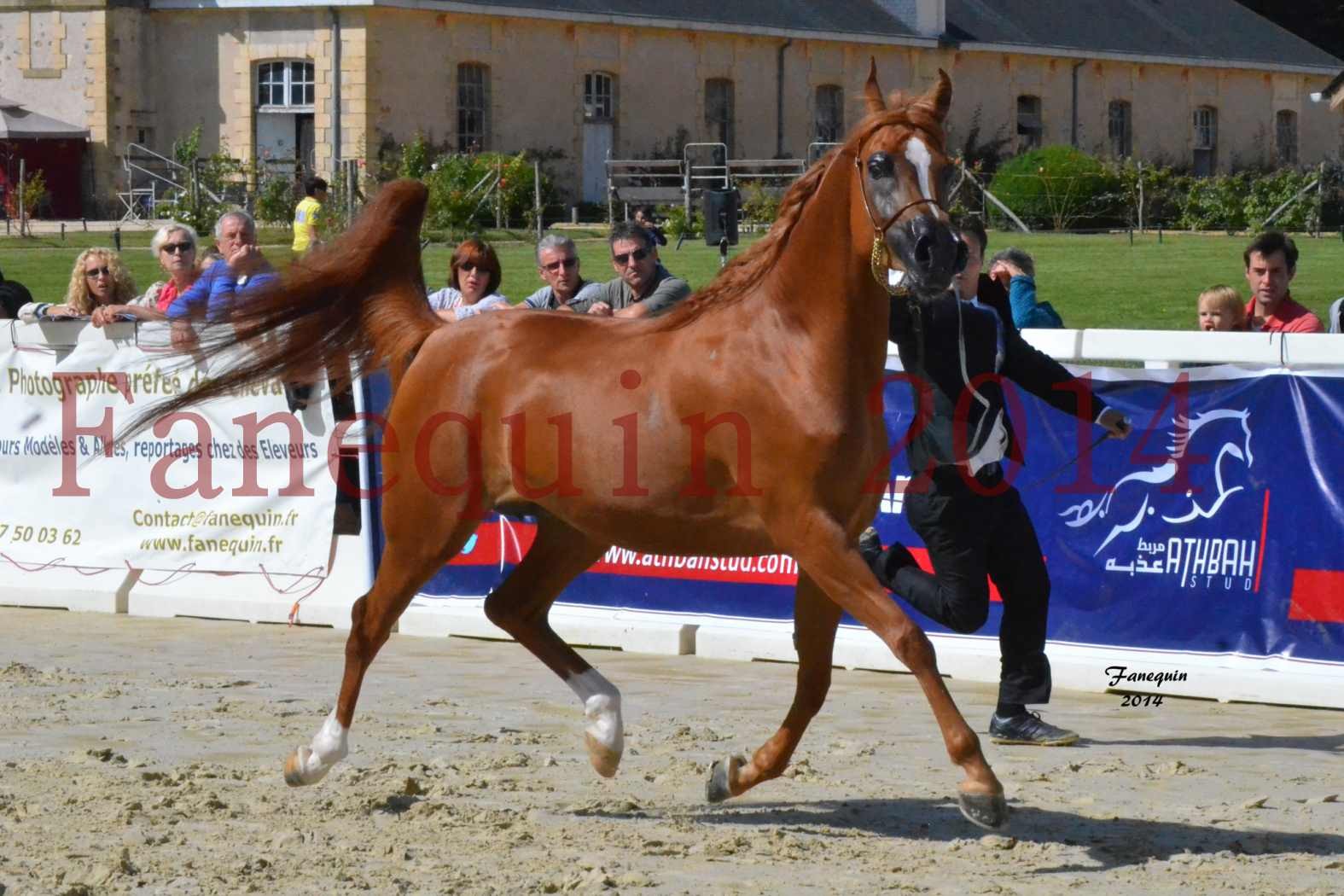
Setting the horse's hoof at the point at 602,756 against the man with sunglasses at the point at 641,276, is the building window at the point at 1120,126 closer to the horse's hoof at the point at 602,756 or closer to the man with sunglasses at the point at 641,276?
the man with sunglasses at the point at 641,276

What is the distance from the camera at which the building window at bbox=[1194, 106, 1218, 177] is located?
194ft

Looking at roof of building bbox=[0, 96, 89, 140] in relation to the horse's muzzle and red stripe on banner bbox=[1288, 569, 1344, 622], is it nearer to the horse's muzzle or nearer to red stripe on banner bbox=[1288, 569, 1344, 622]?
red stripe on banner bbox=[1288, 569, 1344, 622]

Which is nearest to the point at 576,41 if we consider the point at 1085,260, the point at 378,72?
the point at 378,72

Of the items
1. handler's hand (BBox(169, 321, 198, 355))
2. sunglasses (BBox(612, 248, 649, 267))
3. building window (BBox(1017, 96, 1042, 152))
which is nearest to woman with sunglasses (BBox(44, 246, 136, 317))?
sunglasses (BBox(612, 248, 649, 267))

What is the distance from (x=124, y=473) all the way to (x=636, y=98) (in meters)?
35.5

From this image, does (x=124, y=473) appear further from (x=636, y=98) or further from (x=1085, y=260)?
(x=636, y=98)

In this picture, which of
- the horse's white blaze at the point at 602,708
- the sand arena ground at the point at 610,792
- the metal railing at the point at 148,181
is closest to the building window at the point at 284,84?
the metal railing at the point at 148,181

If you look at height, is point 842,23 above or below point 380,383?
above

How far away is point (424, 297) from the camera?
7.37 metres

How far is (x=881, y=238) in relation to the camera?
19.1 feet

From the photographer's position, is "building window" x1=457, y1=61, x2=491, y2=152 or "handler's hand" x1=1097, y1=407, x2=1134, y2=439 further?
"building window" x1=457, y1=61, x2=491, y2=152

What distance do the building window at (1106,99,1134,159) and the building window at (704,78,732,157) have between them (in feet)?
46.4

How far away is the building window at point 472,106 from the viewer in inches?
1694

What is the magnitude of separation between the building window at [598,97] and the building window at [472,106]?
8.11ft
